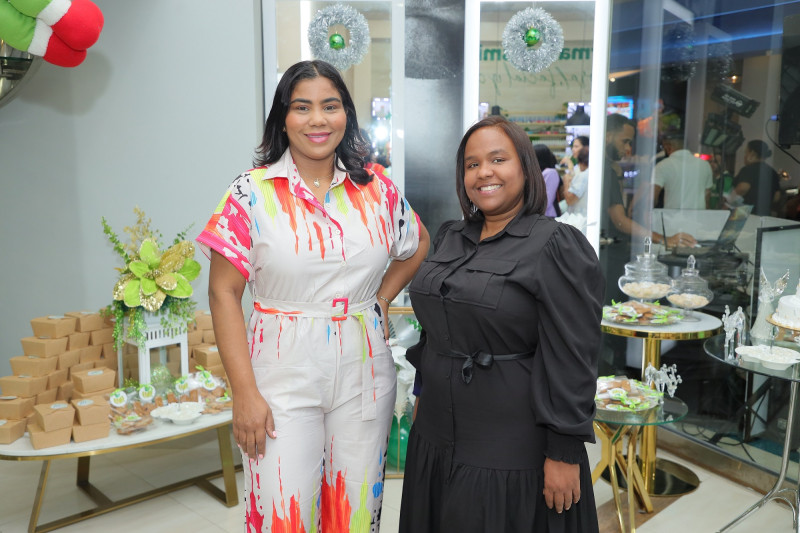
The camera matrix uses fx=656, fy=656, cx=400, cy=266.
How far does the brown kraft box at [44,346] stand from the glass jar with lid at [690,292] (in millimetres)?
2982

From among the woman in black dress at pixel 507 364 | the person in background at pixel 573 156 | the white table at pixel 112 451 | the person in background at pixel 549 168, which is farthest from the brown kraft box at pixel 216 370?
the person in background at pixel 573 156

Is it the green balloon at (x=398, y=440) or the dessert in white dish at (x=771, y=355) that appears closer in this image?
the dessert in white dish at (x=771, y=355)

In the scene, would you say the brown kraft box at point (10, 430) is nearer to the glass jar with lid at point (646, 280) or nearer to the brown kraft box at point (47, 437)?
the brown kraft box at point (47, 437)

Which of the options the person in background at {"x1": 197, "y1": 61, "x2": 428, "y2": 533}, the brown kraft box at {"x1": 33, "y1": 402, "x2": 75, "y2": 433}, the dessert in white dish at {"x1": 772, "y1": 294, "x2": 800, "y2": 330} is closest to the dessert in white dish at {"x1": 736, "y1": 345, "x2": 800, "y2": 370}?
the dessert in white dish at {"x1": 772, "y1": 294, "x2": 800, "y2": 330}

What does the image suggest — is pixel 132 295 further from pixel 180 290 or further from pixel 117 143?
pixel 117 143

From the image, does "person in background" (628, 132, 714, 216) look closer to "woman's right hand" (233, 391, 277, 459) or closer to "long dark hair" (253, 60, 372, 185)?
"long dark hair" (253, 60, 372, 185)

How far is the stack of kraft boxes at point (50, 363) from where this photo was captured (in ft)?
8.91

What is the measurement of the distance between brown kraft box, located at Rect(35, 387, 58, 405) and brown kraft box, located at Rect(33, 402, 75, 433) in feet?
0.51

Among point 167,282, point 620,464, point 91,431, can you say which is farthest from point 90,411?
point 620,464

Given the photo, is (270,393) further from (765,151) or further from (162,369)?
(765,151)

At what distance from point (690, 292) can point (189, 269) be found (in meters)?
2.52

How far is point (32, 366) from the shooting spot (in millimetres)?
2861

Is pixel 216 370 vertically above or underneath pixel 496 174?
underneath

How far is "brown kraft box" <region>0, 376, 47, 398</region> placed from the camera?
2.78m
